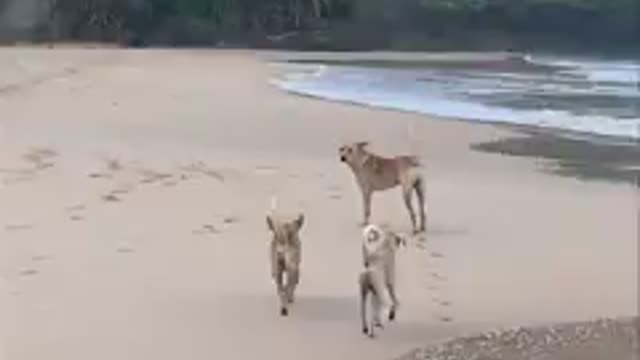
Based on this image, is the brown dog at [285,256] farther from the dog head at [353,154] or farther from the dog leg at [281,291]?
the dog head at [353,154]

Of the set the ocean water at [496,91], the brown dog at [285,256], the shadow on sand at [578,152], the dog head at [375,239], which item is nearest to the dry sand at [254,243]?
the brown dog at [285,256]

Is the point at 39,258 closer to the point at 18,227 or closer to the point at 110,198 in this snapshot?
the point at 18,227

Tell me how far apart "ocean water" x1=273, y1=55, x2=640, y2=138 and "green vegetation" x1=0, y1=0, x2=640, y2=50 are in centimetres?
1308

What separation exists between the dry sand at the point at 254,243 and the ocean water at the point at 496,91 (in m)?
3.80

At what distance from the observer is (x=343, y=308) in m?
8.40

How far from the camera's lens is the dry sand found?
771 cm

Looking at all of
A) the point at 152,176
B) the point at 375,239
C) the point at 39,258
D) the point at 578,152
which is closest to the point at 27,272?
the point at 39,258

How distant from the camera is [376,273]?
Answer: 25.3ft

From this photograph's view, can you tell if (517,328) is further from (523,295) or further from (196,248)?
(196,248)

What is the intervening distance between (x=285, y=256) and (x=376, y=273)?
778 millimetres

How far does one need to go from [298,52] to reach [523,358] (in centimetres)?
5058

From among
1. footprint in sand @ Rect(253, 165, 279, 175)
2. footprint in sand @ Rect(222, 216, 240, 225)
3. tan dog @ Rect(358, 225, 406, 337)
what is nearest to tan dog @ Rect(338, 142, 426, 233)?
footprint in sand @ Rect(222, 216, 240, 225)

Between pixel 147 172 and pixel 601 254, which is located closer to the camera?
pixel 601 254

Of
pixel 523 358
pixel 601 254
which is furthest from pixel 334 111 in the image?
pixel 523 358
